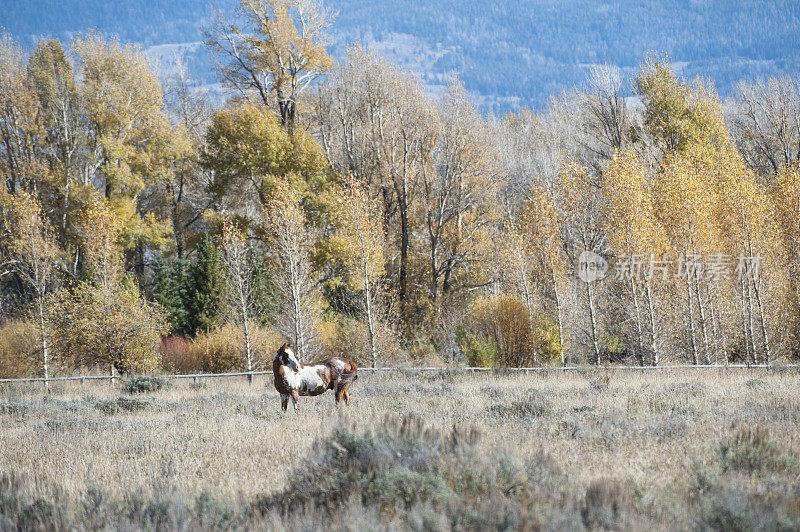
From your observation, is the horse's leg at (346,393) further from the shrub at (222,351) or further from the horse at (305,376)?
the shrub at (222,351)

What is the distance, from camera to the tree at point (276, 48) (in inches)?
1378

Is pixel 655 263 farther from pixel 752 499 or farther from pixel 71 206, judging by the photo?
pixel 71 206

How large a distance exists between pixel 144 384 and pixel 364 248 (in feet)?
41.7

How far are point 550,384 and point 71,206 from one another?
27.4 metres

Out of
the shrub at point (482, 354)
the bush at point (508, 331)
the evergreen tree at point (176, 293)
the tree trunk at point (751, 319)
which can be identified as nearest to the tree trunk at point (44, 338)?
the evergreen tree at point (176, 293)

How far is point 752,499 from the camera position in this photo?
5.03 m

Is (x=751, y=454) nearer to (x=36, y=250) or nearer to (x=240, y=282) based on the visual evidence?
(x=240, y=282)

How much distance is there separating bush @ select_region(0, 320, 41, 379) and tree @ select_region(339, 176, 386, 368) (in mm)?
13689

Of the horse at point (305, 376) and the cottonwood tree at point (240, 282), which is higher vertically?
the cottonwood tree at point (240, 282)

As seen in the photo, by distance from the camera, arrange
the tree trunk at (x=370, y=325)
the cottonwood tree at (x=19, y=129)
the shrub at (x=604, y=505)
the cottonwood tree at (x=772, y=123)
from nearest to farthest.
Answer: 1. the shrub at (x=604, y=505)
2. the tree trunk at (x=370, y=325)
3. the cottonwood tree at (x=19, y=129)
4. the cottonwood tree at (x=772, y=123)

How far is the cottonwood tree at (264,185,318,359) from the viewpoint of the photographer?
90.3ft

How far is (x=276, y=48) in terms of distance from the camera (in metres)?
35.0

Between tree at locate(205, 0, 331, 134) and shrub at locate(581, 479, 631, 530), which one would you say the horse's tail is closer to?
shrub at locate(581, 479, 631, 530)

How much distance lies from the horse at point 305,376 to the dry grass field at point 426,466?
42 cm
